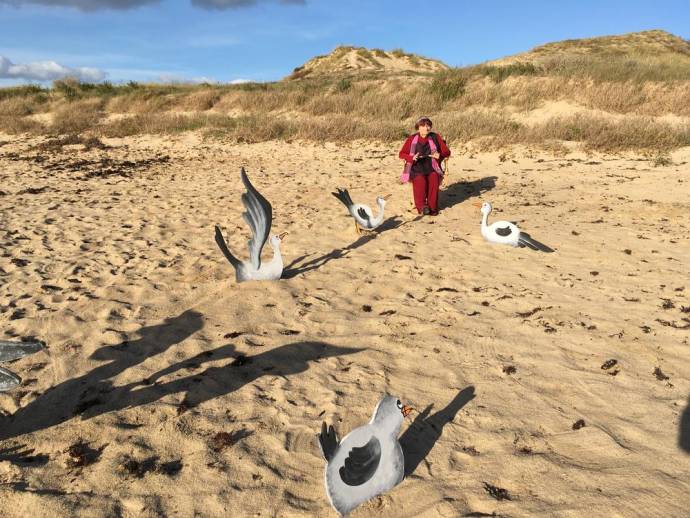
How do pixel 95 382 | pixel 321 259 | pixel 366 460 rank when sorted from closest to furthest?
pixel 366 460 → pixel 95 382 → pixel 321 259

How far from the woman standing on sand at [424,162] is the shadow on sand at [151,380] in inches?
191

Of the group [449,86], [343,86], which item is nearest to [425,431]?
[449,86]

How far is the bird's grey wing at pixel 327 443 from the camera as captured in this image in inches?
89.7

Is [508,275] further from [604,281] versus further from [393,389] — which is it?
[393,389]

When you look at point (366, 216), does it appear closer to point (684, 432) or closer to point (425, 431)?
point (425, 431)

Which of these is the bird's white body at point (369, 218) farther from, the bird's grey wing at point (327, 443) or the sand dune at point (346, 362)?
the bird's grey wing at point (327, 443)

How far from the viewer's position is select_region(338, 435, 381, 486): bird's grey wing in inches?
96.8

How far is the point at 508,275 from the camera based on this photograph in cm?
566

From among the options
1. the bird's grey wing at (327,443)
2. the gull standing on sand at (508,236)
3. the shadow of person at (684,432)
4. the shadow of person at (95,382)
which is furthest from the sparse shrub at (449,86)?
the bird's grey wing at (327,443)

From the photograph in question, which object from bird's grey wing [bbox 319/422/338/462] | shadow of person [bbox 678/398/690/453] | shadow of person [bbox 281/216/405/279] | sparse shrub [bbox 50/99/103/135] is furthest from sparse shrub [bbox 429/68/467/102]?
bird's grey wing [bbox 319/422/338/462]

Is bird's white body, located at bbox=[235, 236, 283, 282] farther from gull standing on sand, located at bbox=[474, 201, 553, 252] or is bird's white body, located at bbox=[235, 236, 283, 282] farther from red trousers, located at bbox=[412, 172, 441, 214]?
red trousers, located at bbox=[412, 172, 441, 214]

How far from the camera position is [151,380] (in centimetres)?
369

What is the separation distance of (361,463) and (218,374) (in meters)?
1.70

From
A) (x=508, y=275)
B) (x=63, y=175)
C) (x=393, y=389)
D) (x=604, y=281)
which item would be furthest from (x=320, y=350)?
(x=63, y=175)
